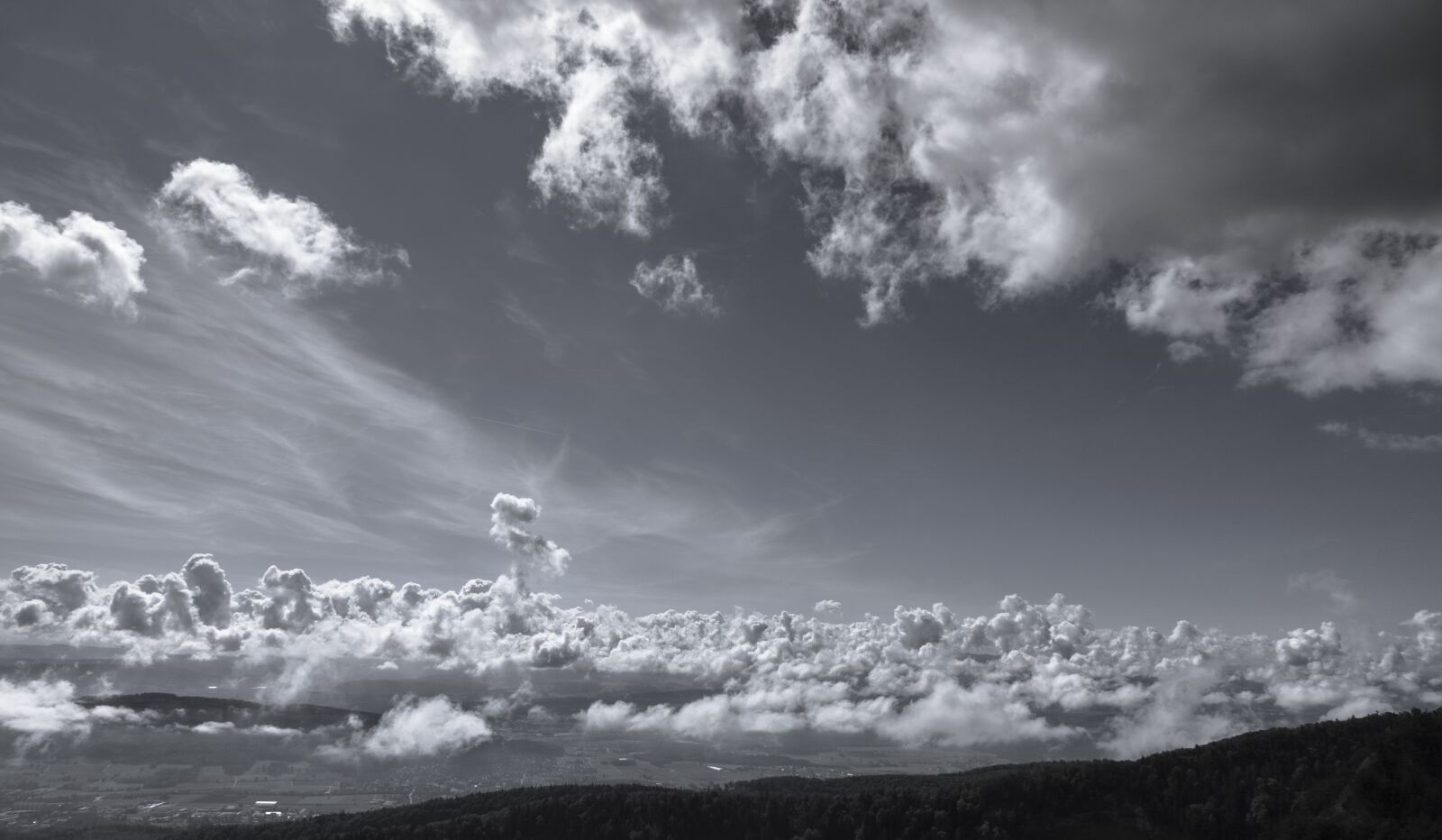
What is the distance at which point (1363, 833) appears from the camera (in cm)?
19600

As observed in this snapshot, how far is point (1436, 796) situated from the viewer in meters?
196

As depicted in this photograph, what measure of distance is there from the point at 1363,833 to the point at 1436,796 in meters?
24.5
